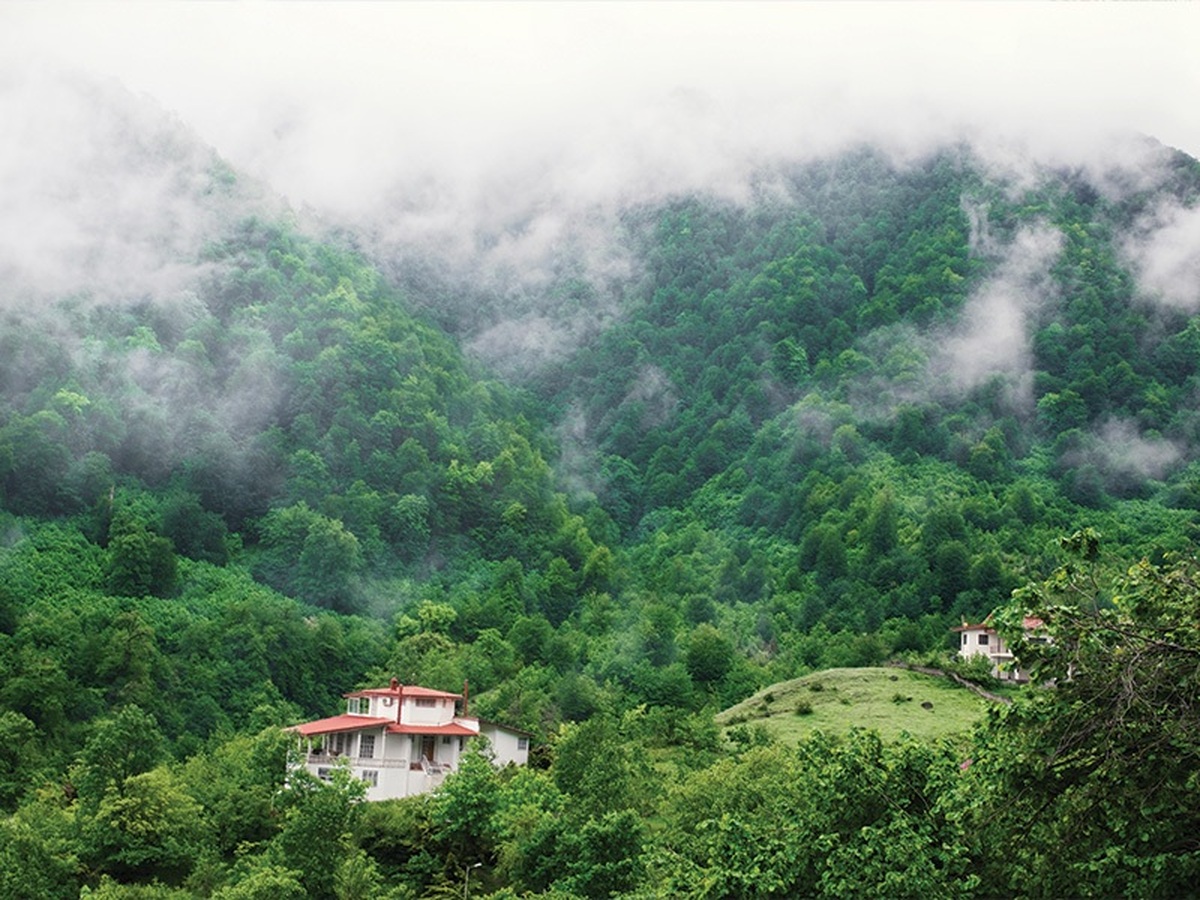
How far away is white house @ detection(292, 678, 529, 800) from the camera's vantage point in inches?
2495

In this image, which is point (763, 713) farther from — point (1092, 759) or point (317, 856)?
point (1092, 759)

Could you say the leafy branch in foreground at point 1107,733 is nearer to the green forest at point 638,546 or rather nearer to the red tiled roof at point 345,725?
the green forest at point 638,546

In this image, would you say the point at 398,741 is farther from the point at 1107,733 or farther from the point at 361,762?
the point at 1107,733

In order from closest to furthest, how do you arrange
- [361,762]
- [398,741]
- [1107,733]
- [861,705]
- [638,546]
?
[1107,733], [361,762], [398,741], [861,705], [638,546]

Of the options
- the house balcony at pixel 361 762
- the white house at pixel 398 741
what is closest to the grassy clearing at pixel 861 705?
the white house at pixel 398 741

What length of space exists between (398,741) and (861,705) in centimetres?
2348

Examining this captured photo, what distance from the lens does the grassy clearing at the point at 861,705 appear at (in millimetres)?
66456

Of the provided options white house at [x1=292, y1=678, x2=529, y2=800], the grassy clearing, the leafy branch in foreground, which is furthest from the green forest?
white house at [x1=292, y1=678, x2=529, y2=800]

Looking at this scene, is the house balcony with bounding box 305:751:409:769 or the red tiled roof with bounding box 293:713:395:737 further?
the red tiled roof with bounding box 293:713:395:737

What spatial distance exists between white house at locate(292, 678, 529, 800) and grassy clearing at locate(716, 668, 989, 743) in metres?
13.8

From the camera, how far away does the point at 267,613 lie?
10481 cm

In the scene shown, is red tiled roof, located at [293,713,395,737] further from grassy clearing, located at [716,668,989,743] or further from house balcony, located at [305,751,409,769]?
grassy clearing, located at [716,668,989,743]

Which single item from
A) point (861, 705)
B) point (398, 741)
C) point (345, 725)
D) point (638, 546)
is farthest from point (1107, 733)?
point (638, 546)

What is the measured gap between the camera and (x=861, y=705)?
71750 mm
